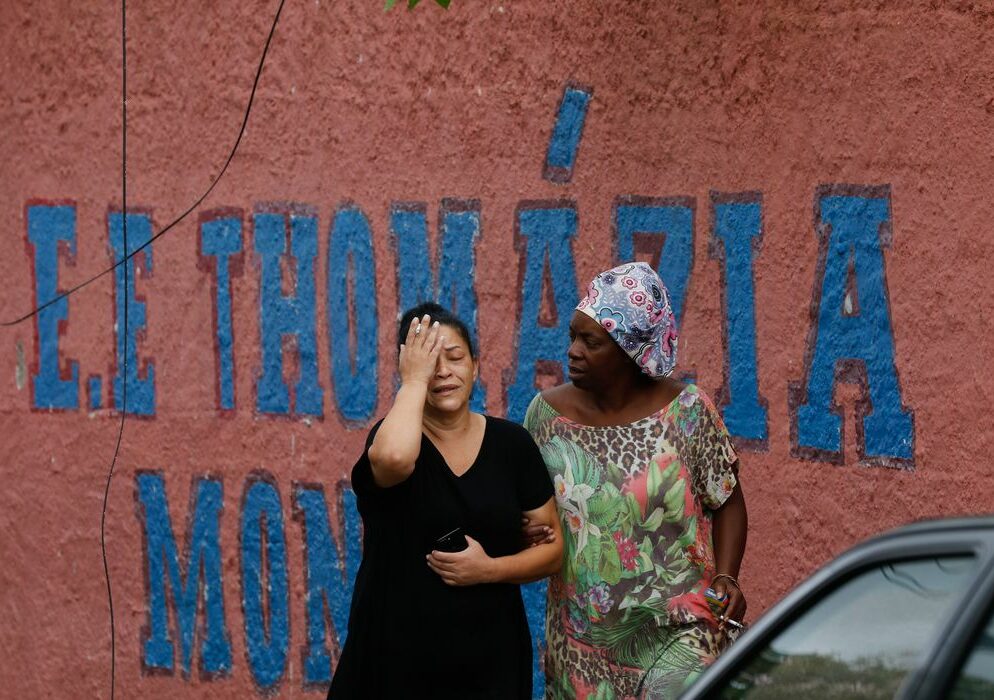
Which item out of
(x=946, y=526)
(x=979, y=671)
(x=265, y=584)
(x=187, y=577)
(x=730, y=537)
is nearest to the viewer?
(x=979, y=671)

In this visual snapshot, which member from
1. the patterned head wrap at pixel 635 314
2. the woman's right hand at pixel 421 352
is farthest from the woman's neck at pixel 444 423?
the patterned head wrap at pixel 635 314

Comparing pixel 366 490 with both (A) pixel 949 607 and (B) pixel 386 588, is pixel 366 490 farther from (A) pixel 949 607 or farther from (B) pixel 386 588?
(A) pixel 949 607

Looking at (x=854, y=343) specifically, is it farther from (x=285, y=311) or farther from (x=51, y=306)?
(x=51, y=306)

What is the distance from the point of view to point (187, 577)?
678 centimetres

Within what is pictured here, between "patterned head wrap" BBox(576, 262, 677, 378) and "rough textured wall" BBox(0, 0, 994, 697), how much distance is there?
1228 mm

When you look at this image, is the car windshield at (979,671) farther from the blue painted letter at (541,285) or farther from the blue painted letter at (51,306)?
the blue painted letter at (51,306)

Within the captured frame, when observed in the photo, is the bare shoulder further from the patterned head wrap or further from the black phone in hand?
the black phone in hand

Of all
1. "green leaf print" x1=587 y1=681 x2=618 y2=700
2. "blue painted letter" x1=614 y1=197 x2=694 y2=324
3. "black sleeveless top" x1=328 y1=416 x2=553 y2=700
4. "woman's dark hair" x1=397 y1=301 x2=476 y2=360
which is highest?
"blue painted letter" x1=614 y1=197 x2=694 y2=324

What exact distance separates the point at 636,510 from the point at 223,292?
2.92 metres

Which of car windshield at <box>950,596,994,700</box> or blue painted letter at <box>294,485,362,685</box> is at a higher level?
car windshield at <box>950,596,994,700</box>

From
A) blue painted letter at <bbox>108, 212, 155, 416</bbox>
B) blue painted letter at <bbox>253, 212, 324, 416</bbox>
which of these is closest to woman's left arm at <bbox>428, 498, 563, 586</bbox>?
blue painted letter at <bbox>253, 212, 324, 416</bbox>

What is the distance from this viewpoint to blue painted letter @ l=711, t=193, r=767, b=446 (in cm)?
554

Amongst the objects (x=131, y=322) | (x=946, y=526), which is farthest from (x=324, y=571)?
(x=946, y=526)

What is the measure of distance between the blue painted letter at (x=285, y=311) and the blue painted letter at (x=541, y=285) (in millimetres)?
901
